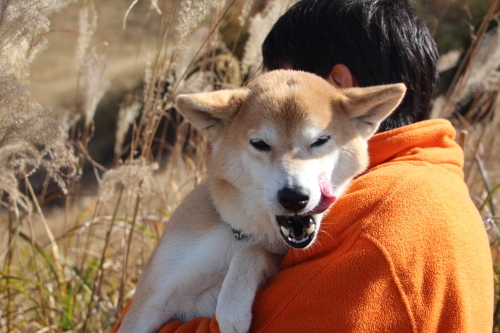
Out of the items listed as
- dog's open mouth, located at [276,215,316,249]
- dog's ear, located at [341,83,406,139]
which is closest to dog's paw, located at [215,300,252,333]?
dog's open mouth, located at [276,215,316,249]

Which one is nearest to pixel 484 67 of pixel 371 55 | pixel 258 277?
pixel 371 55

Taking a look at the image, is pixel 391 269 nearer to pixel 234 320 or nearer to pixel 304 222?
pixel 304 222

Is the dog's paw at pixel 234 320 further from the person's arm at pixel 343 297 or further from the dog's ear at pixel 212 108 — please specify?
the dog's ear at pixel 212 108

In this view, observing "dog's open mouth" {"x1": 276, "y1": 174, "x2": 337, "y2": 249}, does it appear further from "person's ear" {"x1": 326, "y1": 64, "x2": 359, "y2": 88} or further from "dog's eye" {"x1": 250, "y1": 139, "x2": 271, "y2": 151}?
"person's ear" {"x1": 326, "y1": 64, "x2": 359, "y2": 88}

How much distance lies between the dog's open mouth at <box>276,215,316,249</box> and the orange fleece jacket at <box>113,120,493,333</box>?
34 millimetres

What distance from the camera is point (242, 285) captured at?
5.15 feet

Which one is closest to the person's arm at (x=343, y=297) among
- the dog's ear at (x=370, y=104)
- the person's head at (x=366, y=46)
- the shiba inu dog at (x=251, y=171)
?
the shiba inu dog at (x=251, y=171)

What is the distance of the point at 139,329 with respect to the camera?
5.93 feet

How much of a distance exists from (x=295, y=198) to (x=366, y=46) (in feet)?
2.60

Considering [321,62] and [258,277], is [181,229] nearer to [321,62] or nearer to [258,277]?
[258,277]

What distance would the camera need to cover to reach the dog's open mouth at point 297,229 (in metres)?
1.53

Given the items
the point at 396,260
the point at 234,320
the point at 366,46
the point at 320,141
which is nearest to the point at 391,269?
the point at 396,260

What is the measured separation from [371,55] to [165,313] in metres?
1.29

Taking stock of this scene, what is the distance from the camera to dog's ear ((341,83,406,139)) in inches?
66.6
